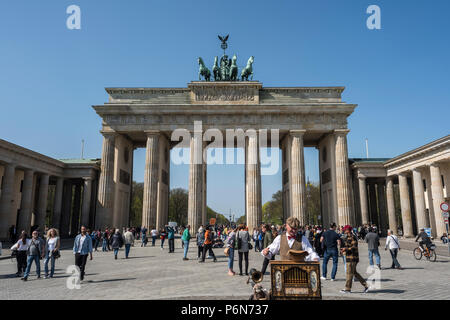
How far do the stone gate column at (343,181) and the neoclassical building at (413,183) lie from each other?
165 inches

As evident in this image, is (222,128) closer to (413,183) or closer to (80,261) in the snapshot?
(413,183)

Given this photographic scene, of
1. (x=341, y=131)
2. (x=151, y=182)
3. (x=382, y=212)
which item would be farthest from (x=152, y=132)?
(x=382, y=212)

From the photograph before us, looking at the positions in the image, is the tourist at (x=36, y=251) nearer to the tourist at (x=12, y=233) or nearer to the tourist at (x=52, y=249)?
the tourist at (x=52, y=249)

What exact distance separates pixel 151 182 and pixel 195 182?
5309 mm

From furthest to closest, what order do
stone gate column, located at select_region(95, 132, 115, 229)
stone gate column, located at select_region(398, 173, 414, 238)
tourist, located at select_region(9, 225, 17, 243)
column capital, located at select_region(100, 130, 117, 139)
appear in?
column capital, located at select_region(100, 130, 117, 139) < stone gate column, located at select_region(398, 173, 414, 238) < stone gate column, located at select_region(95, 132, 115, 229) < tourist, located at select_region(9, 225, 17, 243)

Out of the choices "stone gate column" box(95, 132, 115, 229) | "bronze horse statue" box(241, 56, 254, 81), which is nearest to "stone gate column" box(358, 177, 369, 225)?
"bronze horse statue" box(241, 56, 254, 81)

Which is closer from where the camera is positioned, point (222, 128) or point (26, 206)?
point (26, 206)

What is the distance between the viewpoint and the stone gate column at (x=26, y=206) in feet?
104

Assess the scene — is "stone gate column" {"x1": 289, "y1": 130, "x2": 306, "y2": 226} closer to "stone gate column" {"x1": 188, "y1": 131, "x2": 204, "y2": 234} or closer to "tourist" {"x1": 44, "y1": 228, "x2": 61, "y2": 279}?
"stone gate column" {"x1": 188, "y1": 131, "x2": 204, "y2": 234}

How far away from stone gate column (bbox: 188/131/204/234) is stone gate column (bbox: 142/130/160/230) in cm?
434

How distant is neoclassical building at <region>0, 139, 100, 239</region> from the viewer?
29438mm

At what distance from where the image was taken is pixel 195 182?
35719 mm

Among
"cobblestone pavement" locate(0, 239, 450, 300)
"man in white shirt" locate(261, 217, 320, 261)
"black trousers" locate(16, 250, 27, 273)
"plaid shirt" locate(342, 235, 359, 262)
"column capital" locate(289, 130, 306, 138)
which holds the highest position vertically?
"column capital" locate(289, 130, 306, 138)
